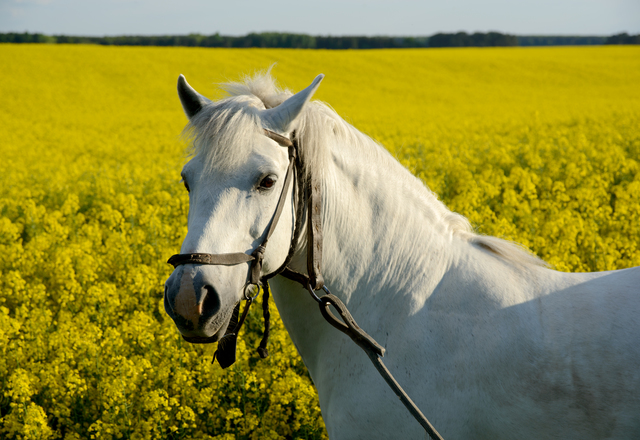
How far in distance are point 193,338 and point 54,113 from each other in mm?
21408

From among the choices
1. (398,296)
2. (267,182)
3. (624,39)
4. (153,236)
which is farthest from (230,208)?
(624,39)

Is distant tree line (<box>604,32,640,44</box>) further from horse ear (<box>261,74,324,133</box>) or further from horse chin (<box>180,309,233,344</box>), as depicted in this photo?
horse chin (<box>180,309,233,344</box>)

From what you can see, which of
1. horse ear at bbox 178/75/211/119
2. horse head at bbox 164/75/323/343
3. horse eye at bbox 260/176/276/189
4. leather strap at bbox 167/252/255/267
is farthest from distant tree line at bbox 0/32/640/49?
leather strap at bbox 167/252/255/267

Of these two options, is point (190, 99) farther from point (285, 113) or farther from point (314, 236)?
point (314, 236)

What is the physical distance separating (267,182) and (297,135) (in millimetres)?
242

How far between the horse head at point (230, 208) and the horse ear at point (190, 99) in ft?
0.32

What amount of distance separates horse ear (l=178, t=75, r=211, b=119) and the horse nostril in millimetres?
766

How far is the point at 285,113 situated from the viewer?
5.72 feet

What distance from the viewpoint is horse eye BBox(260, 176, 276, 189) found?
1.72m

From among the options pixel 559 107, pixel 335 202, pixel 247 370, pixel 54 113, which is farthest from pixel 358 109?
pixel 335 202

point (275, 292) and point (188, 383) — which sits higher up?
point (275, 292)

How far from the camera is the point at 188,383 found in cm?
343

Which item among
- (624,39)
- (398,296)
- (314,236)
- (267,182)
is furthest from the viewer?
(624,39)

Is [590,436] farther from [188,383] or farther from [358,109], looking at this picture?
[358,109]
